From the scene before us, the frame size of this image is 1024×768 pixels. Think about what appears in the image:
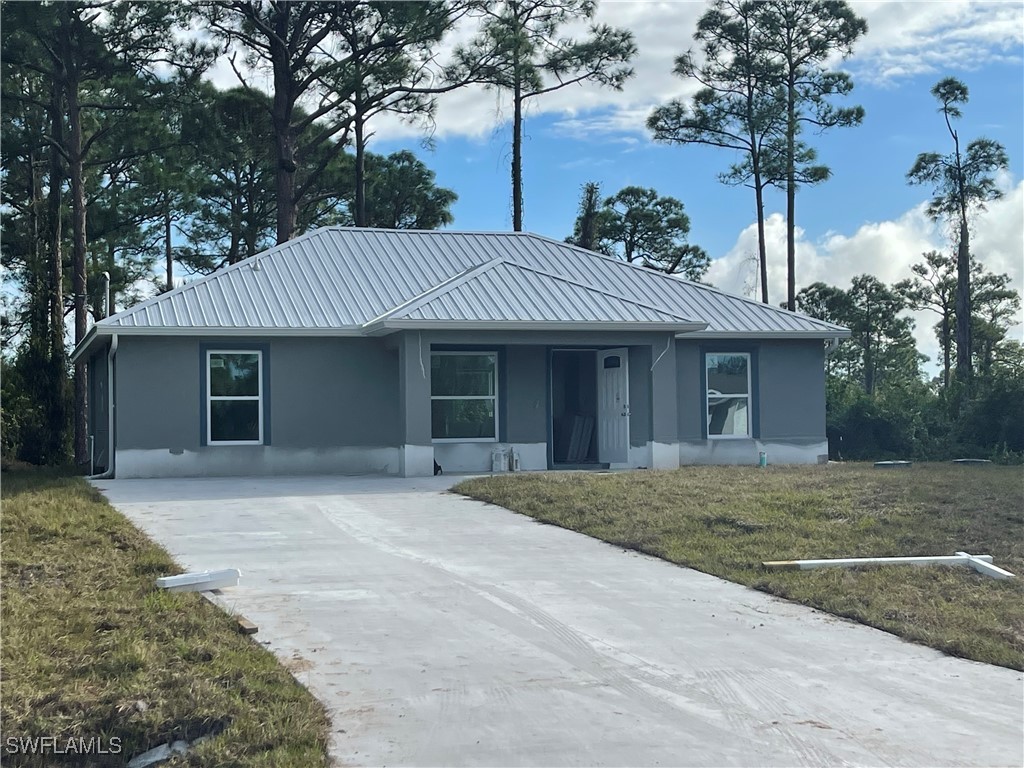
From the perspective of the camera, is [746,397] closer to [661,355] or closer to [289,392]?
[661,355]

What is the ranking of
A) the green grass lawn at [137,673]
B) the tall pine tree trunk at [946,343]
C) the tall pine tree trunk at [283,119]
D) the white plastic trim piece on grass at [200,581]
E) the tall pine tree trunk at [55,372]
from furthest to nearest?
the tall pine tree trunk at [946,343] < the tall pine tree trunk at [283,119] < the tall pine tree trunk at [55,372] < the white plastic trim piece on grass at [200,581] < the green grass lawn at [137,673]

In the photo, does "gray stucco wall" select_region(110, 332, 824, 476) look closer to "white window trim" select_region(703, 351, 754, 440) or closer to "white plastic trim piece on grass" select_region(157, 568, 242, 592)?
"white window trim" select_region(703, 351, 754, 440)

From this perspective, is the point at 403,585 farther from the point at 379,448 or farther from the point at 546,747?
the point at 379,448

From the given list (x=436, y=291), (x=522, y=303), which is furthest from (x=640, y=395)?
(x=436, y=291)

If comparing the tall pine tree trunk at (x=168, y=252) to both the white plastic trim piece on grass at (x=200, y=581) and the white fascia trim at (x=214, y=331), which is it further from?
the white plastic trim piece on grass at (x=200, y=581)

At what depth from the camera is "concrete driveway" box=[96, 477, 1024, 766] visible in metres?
4.76

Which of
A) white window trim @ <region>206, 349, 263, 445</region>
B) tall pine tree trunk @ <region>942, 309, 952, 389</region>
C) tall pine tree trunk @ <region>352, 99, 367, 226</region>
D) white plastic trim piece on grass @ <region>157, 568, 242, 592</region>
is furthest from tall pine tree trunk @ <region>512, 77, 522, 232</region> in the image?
white plastic trim piece on grass @ <region>157, 568, 242, 592</region>

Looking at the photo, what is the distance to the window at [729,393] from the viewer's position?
19797 mm

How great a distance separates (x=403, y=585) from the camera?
805 cm

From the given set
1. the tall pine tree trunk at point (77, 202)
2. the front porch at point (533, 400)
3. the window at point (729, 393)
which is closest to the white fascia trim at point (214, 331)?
the front porch at point (533, 400)

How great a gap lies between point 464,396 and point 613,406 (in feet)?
8.69

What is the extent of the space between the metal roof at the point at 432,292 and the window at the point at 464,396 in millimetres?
1241
